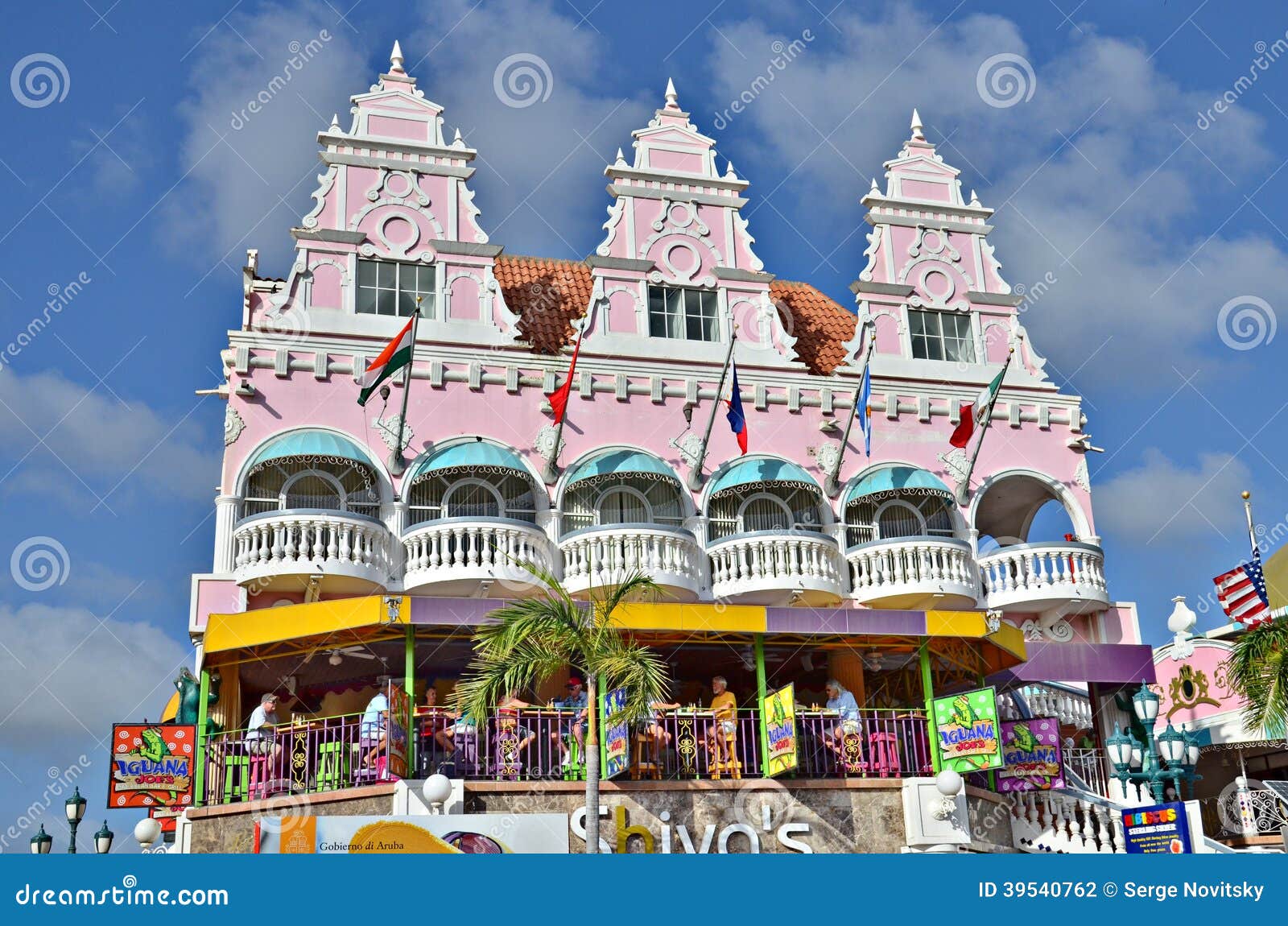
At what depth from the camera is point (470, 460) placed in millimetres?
26406

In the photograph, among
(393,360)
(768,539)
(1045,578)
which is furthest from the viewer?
(1045,578)

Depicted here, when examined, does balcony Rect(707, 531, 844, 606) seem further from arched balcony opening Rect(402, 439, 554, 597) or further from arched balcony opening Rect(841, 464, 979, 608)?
arched balcony opening Rect(402, 439, 554, 597)

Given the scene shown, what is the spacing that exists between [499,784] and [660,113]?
53.7 ft

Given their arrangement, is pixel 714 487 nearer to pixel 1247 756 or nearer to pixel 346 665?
pixel 346 665

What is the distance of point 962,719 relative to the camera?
74.4 feet

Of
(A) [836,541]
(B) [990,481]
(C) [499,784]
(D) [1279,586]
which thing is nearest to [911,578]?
(A) [836,541]

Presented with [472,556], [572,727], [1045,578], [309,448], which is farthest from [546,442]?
[1045,578]

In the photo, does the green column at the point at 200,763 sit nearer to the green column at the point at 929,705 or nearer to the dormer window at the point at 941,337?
the green column at the point at 929,705

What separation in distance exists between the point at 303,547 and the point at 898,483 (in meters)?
11.2

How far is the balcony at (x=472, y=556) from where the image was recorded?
25.4 meters

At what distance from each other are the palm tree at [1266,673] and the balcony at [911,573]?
204 inches

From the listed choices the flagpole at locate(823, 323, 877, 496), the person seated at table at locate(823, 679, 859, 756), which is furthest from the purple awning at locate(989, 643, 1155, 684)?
the person seated at table at locate(823, 679, 859, 756)

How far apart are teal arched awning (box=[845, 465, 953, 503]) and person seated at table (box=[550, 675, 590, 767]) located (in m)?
8.31

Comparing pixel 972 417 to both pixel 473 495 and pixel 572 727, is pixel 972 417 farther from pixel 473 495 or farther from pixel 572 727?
pixel 572 727
